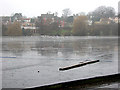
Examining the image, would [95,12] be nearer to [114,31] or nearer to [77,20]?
[77,20]

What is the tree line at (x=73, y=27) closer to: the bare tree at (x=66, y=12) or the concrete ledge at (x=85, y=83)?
the bare tree at (x=66, y=12)

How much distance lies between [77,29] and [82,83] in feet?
154

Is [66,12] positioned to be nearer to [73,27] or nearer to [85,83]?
[73,27]

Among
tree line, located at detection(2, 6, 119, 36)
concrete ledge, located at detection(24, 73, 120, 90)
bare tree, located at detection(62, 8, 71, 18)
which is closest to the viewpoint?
A: concrete ledge, located at detection(24, 73, 120, 90)

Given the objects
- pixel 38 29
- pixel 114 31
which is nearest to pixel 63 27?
pixel 38 29

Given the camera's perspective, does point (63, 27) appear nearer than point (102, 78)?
No

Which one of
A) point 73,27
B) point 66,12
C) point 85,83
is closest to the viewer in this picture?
point 85,83

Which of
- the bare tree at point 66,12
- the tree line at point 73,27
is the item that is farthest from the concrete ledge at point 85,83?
the bare tree at point 66,12

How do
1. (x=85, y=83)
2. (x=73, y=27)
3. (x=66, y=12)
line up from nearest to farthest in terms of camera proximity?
1. (x=85, y=83)
2. (x=73, y=27)
3. (x=66, y=12)

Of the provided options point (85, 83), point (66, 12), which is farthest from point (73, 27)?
point (85, 83)

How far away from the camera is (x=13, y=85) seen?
544cm

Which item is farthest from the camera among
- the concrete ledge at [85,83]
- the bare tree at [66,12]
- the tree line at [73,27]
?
the bare tree at [66,12]

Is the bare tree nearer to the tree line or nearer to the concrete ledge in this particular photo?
the tree line

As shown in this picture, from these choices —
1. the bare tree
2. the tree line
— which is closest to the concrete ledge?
the tree line
